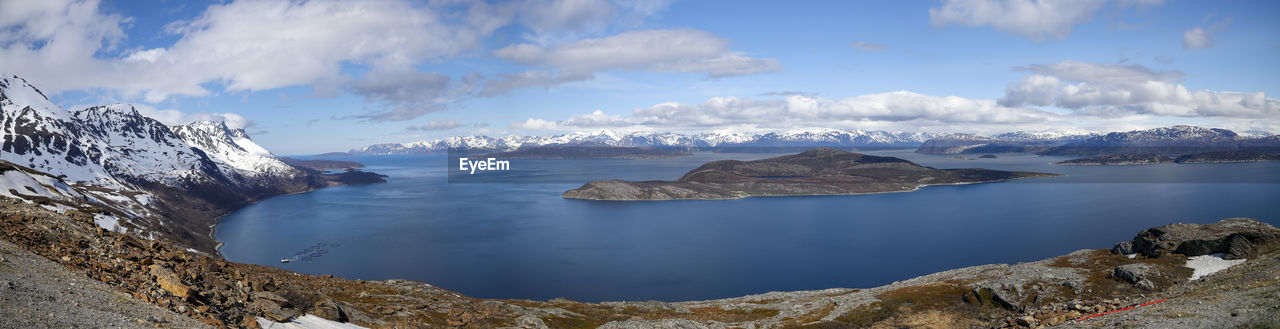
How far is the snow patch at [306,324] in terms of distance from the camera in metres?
24.7

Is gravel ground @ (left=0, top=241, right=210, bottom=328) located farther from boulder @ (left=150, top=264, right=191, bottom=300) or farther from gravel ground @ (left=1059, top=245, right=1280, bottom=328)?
gravel ground @ (left=1059, top=245, right=1280, bottom=328)

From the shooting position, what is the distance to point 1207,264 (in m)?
49.5

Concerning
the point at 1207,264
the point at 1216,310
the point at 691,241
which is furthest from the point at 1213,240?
the point at 691,241

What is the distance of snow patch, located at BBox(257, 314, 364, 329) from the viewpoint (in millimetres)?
24656

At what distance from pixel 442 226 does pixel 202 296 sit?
14103cm

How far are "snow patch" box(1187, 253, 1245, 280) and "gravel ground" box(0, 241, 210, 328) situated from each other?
217 ft

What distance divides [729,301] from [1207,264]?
42189 millimetres

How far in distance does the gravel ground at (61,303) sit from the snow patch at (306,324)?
5.03m

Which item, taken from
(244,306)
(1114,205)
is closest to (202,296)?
(244,306)

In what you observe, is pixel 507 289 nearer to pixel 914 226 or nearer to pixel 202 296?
pixel 202 296

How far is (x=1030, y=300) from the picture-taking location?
155ft

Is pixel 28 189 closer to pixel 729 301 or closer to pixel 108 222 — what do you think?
pixel 108 222

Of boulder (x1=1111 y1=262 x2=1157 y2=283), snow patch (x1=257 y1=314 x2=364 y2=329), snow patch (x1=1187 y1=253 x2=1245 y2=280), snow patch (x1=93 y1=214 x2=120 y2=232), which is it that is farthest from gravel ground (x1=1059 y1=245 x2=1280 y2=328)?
snow patch (x1=93 y1=214 x2=120 y2=232)

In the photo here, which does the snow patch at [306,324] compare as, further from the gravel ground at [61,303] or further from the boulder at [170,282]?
the gravel ground at [61,303]
